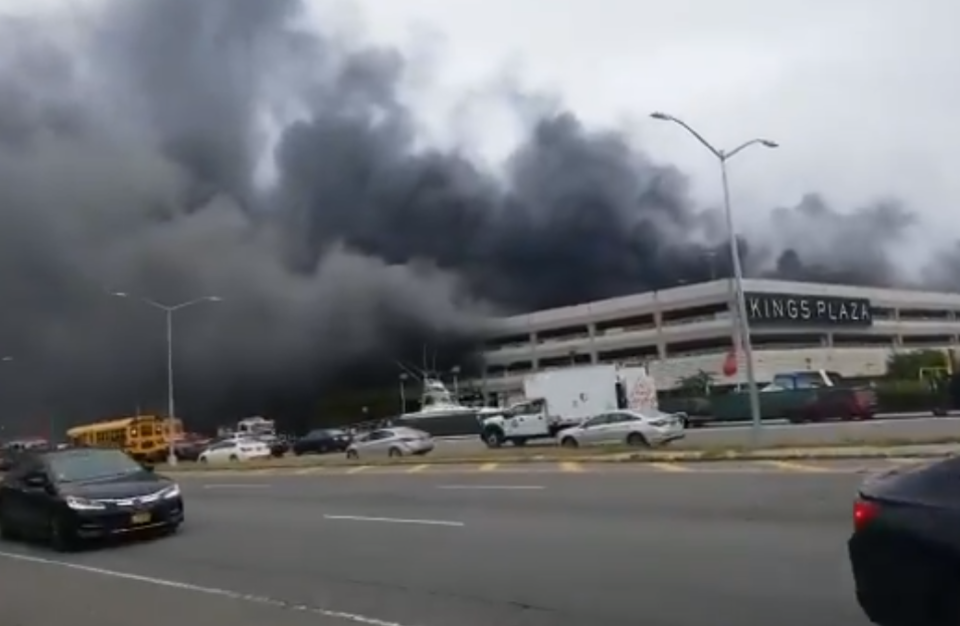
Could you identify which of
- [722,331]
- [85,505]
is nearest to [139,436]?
[85,505]

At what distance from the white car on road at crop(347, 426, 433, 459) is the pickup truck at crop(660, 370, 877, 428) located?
14.8m

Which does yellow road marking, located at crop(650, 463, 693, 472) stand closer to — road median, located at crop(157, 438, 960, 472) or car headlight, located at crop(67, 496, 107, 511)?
road median, located at crop(157, 438, 960, 472)

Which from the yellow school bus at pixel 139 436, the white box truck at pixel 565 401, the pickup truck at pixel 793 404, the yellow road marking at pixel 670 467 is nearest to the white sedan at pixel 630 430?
the white box truck at pixel 565 401

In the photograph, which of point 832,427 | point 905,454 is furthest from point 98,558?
point 832,427

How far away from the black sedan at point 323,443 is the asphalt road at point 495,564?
115ft

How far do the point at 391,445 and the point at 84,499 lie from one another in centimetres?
2618

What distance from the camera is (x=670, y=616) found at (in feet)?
24.8

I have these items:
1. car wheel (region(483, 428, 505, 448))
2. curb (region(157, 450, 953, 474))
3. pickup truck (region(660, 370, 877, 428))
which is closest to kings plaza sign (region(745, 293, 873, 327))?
pickup truck (region(660, 370, 877, 428))

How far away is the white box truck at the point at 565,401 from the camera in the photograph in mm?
43938

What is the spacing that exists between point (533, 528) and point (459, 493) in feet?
18.2

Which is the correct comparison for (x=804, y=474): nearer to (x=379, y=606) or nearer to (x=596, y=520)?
(x=596, y=520)

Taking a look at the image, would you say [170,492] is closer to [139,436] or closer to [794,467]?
[794,467]

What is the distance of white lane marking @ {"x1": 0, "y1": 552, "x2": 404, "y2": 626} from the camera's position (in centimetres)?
833

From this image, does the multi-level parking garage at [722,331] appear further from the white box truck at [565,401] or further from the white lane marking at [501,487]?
the white lane marking at [501,487]
